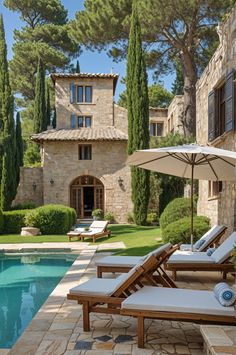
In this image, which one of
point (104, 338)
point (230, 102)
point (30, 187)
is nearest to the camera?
A: point (104, 338)

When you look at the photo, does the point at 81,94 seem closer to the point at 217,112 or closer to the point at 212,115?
the point at 212,115

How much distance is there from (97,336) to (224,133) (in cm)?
717

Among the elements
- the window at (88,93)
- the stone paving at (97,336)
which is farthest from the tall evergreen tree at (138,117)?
the stone paving at (97,336)

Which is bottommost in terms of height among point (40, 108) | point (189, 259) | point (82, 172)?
point (189, 259)

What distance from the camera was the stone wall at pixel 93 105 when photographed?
25203 millimetres

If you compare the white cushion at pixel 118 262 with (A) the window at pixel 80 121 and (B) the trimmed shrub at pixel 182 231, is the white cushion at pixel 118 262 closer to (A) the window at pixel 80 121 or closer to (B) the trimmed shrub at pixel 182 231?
(B) the trimmed shrub at pixel 182 231

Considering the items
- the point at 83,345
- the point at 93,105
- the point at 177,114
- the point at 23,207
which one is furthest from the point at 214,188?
the point at 93,105

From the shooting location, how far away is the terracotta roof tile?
22609mm

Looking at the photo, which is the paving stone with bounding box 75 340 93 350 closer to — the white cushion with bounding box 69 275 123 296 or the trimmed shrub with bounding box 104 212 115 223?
the white cushion with bounding box 69 275 123 296

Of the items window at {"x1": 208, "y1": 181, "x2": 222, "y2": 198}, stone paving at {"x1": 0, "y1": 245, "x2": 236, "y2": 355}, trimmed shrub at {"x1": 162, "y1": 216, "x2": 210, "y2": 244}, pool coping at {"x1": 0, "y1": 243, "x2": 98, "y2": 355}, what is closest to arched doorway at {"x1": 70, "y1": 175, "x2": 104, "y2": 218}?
window at {"x1": 208, "y1": 181, "x2": 222, "y2": 198}

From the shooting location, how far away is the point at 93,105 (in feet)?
83.1

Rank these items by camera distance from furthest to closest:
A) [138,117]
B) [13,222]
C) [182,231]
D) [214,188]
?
1. [138,117]
2. [13,222]
3. [214,188]
4. [182,231]

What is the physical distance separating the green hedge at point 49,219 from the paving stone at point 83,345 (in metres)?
13.2

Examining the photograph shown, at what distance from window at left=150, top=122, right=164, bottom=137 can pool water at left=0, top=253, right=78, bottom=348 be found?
19.8m
